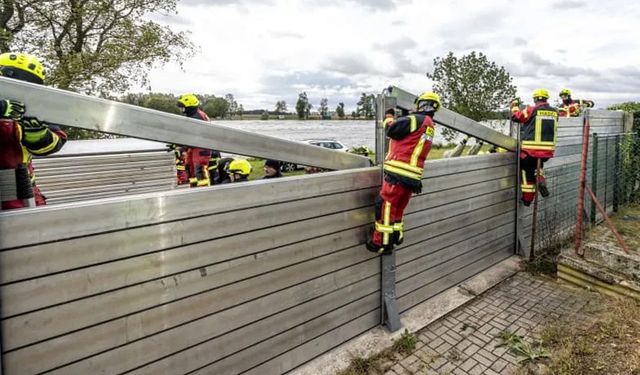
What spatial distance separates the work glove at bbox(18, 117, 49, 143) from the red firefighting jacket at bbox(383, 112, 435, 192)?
8.46 ft

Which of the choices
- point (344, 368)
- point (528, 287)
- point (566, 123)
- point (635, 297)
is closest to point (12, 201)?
point (344, 368)

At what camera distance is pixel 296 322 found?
2.91 meters

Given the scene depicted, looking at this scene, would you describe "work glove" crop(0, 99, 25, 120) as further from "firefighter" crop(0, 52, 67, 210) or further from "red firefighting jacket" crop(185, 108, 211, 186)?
"red firefighting jacket" crop(185, 108, 211, 186)

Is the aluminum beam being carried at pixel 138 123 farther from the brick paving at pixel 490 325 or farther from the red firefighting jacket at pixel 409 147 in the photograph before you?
the brick paving at pixel 490 325

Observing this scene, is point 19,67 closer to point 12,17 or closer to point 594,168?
point 594,168

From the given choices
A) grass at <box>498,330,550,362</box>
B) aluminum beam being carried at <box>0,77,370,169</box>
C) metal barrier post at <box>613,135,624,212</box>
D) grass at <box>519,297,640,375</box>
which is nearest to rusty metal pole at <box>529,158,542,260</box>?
grass at <box>519,297,640,375</box>

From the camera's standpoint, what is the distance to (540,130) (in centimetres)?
516

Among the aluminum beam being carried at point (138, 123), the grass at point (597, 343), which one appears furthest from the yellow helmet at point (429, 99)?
the grass at point (597, 343)

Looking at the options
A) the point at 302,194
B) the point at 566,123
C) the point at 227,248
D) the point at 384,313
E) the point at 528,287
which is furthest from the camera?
the point at 566,123

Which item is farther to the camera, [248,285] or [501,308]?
[501,308]

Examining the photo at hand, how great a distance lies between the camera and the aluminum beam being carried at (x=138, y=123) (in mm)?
1832

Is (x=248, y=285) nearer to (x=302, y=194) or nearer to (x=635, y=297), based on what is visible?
(x=302, y=194)

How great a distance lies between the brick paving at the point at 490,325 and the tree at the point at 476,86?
43.1ft

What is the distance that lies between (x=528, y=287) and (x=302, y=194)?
358cm
